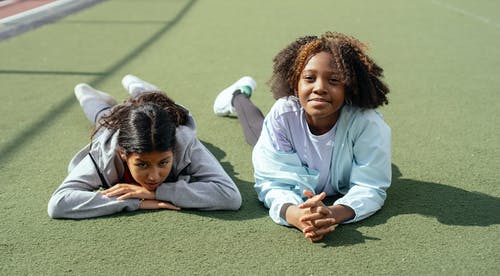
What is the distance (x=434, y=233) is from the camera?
9.29 feet

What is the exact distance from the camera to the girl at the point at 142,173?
293cm

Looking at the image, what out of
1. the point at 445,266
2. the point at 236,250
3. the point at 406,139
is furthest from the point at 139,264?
the point at 406,139

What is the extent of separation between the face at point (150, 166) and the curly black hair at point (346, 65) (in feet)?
Answer: 2.30

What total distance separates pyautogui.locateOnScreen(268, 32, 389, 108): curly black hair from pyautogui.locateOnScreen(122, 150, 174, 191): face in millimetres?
702

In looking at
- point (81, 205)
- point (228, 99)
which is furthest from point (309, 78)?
point (228, 99)

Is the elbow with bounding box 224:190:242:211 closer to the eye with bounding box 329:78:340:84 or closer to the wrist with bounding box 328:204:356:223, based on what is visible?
the wrist with bounding box 328:204:356:223

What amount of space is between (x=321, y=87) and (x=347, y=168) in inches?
17.1

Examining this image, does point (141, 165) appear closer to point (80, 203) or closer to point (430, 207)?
point (80, 203)

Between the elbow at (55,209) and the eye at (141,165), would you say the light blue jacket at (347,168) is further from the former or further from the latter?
the elbow at (55,209)

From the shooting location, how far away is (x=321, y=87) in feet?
9.65

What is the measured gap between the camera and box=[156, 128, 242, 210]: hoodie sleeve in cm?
302

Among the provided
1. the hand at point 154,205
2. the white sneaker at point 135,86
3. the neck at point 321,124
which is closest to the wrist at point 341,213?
the neck at point 321,124

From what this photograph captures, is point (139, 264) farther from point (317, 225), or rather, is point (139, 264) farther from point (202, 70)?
point (202, 70)

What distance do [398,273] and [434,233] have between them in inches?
16.2
